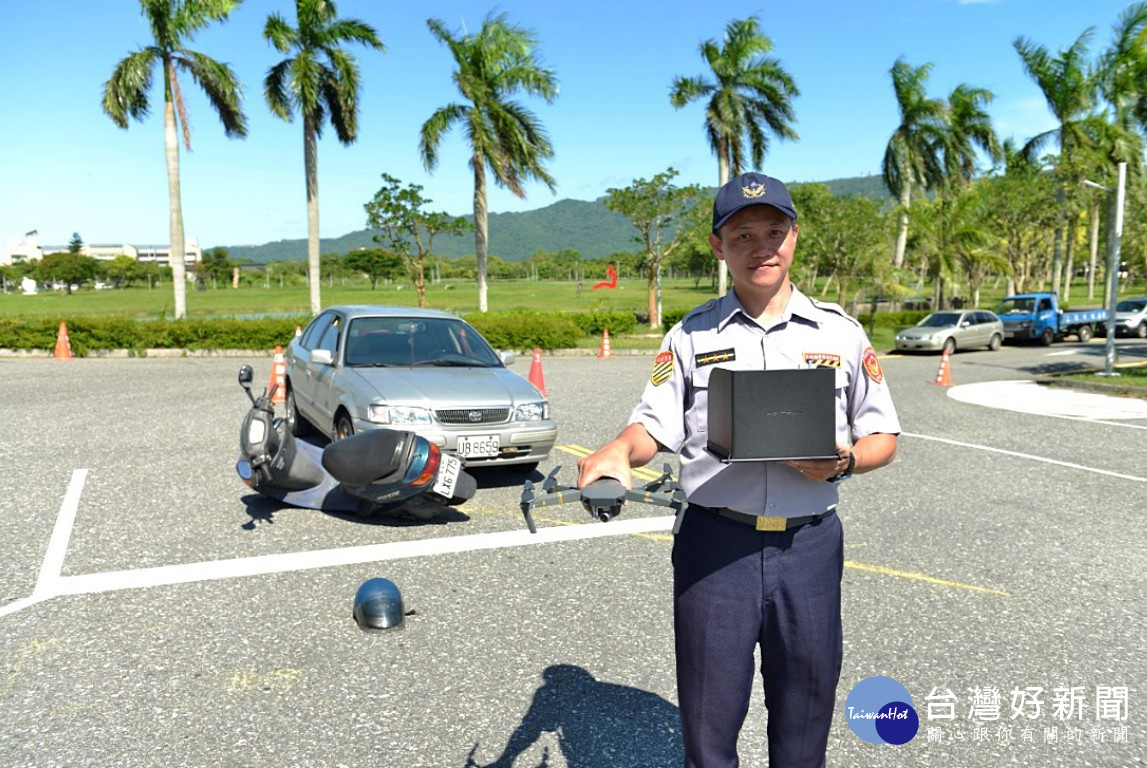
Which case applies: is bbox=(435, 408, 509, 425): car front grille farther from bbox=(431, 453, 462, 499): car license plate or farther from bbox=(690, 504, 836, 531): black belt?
bbox=(690, 504, 836, 531): black belt

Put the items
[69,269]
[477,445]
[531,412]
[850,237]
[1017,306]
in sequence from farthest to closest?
[69,269] → [850,237] → [1017,306] → [531,412] → [477,445]

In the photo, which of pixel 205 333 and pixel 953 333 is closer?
pixel 205 333

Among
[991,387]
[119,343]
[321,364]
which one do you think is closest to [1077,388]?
[991,387]

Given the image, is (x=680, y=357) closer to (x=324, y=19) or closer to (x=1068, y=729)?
(x=1068, y=729)

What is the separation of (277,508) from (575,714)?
3.85 metres

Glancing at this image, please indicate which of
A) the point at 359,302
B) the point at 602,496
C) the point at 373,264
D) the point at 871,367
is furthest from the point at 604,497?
the point at 373,264

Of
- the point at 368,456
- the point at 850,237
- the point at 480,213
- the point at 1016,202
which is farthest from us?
the point at 1016,202

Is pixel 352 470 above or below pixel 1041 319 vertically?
below

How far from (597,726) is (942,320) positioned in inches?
956

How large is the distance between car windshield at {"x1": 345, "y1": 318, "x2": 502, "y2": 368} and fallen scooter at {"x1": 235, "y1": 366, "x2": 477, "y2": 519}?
139 centimetres

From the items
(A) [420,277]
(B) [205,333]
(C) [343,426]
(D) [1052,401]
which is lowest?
(D) [1052,401]

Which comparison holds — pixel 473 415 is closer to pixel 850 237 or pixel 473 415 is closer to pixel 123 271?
pixel 850 237

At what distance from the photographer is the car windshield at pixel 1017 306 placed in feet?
88.6

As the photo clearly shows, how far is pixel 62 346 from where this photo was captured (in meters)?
18.0
